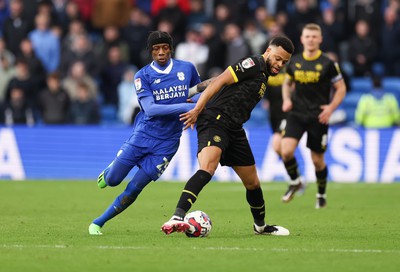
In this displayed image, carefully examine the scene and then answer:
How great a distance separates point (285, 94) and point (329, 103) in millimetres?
674

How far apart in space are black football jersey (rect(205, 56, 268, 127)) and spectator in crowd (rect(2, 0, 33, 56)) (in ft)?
49.4

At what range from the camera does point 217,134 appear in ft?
34.1

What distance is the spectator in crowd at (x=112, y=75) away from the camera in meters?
24.3

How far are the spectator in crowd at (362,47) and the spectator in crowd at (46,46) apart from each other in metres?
7.19

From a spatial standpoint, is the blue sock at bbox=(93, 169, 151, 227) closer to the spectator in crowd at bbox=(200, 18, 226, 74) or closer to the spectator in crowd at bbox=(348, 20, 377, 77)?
the spectator in crowd at bbox=(200, 18, 226, 74)

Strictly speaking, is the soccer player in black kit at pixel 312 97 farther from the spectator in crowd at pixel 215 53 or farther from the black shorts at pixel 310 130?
the spectator in crowd at pixel 215 53

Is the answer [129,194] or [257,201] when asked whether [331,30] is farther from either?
[129,194]

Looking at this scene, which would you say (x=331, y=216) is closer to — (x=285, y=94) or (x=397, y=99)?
(x=285, y=94)

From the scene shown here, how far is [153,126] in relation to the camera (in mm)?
10797

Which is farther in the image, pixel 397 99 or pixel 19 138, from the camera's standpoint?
pixel 397 99

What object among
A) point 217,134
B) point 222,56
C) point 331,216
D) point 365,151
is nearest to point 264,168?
point 365,151

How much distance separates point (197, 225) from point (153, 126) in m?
1.21

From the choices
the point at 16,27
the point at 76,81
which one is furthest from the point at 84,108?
the point at 16,27

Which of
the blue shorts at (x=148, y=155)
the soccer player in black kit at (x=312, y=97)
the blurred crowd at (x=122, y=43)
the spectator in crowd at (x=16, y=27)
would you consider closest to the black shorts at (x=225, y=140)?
the blue shorts at (x=148, y=155)
